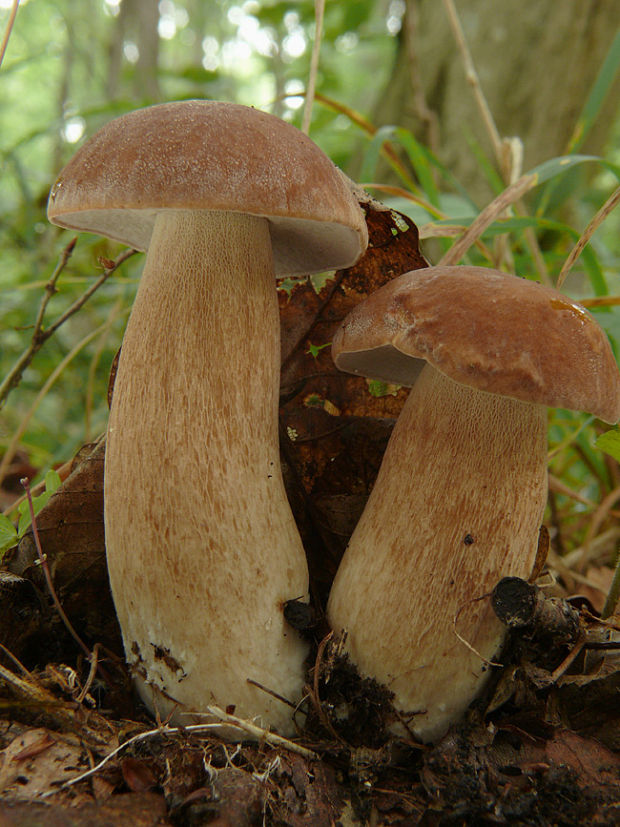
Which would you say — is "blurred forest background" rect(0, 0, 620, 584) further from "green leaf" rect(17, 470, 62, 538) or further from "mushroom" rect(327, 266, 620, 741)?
"mushroom" rect(327, 266, 620, 741)

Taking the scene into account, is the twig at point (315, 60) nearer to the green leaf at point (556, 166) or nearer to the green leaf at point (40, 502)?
the green leaf at point (556, 166)

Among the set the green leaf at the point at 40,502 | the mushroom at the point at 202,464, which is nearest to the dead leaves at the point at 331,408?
the mushroom at the point at 202,464

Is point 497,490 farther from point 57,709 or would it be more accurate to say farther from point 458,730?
point 57,709

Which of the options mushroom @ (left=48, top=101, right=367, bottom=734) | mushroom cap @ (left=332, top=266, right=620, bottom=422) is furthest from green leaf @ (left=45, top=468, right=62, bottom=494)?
mushroom cap @ (left=332, top=266, right=620, bottom=422)

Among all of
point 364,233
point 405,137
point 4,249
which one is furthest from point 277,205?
point 4,249

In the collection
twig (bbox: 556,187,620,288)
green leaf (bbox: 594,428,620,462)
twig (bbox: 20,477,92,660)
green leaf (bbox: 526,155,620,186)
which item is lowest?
twig (bbox: 20,477,92,660)
